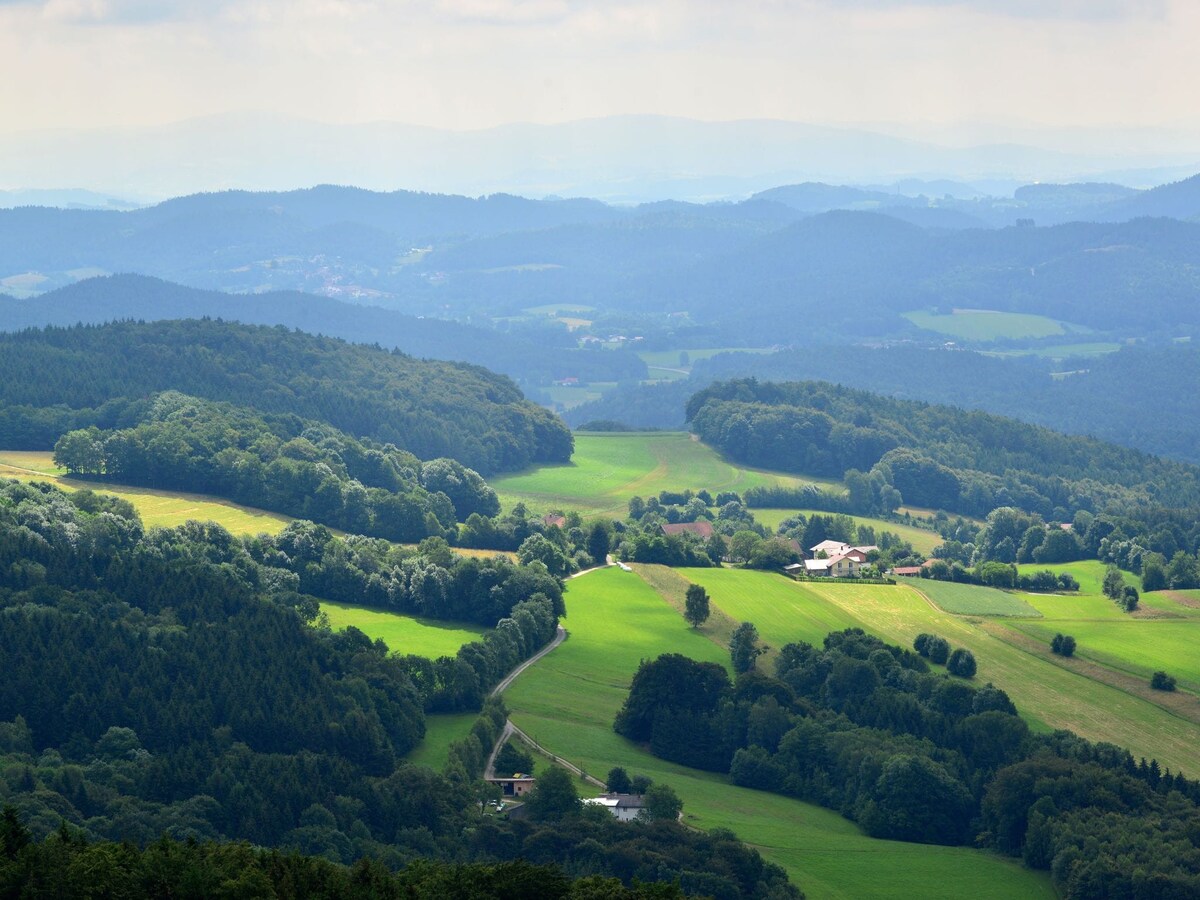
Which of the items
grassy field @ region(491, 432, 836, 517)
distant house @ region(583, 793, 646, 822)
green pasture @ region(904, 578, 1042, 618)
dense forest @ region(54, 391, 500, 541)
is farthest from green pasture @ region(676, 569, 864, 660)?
grassy field @ region(491, 432, 836, 517)

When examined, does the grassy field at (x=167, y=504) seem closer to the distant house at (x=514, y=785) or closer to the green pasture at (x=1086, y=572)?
the distant house at (x=514, y=785)

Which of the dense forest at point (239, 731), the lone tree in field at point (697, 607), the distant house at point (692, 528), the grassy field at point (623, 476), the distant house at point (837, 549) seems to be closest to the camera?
the dense forest at point (239, 731)

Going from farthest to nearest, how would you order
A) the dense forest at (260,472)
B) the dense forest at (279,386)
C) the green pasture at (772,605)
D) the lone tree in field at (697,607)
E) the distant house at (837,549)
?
the dense forest at (279,386) → the distant house at (837,549) → the dense forest at (260,472) → the lone tree in field at (697,607) → the green pasture at (772,605)

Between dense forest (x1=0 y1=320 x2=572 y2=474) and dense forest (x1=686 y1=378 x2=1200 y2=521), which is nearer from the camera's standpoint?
dense forest (x1=0 y1=320 x2=572 y2=474)

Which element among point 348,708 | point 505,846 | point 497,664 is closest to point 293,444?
point 497,664

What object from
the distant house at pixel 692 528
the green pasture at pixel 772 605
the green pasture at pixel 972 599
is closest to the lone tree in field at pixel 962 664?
the green pasture at pixel 772 605

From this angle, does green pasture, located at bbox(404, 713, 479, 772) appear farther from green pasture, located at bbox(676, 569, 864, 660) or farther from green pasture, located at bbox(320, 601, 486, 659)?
green pasture, located at bbox(676, 569, 864, 660)
